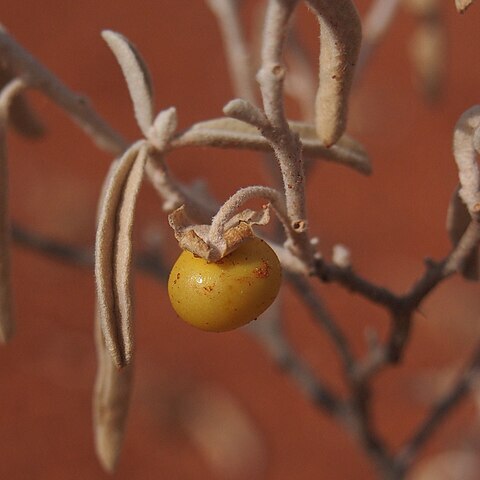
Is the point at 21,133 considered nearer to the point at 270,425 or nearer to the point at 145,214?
the point at 270,425

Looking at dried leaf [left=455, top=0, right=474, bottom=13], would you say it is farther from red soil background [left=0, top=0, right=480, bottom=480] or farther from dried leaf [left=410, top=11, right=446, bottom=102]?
red soil background [left=0, top=0, right=480, bottom=480]

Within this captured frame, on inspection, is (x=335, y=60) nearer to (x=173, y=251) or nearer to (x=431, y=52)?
(x=431, y=52)

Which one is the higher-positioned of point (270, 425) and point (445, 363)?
point (270, 425)

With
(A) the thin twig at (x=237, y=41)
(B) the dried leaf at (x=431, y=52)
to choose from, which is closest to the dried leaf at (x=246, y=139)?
(A) the thin twig at (x=237, y=41)

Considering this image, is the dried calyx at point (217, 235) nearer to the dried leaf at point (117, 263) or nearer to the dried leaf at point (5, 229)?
the dried leaf at point (117, 263)

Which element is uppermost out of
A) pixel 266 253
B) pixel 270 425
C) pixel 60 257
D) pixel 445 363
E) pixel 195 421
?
pixel 266 253

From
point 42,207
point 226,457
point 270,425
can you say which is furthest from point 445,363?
point 42,207

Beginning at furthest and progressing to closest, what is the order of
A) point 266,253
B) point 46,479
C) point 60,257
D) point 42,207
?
1. point 42,207
2. point 46,479
3. point 60,257
4. point 266,253
